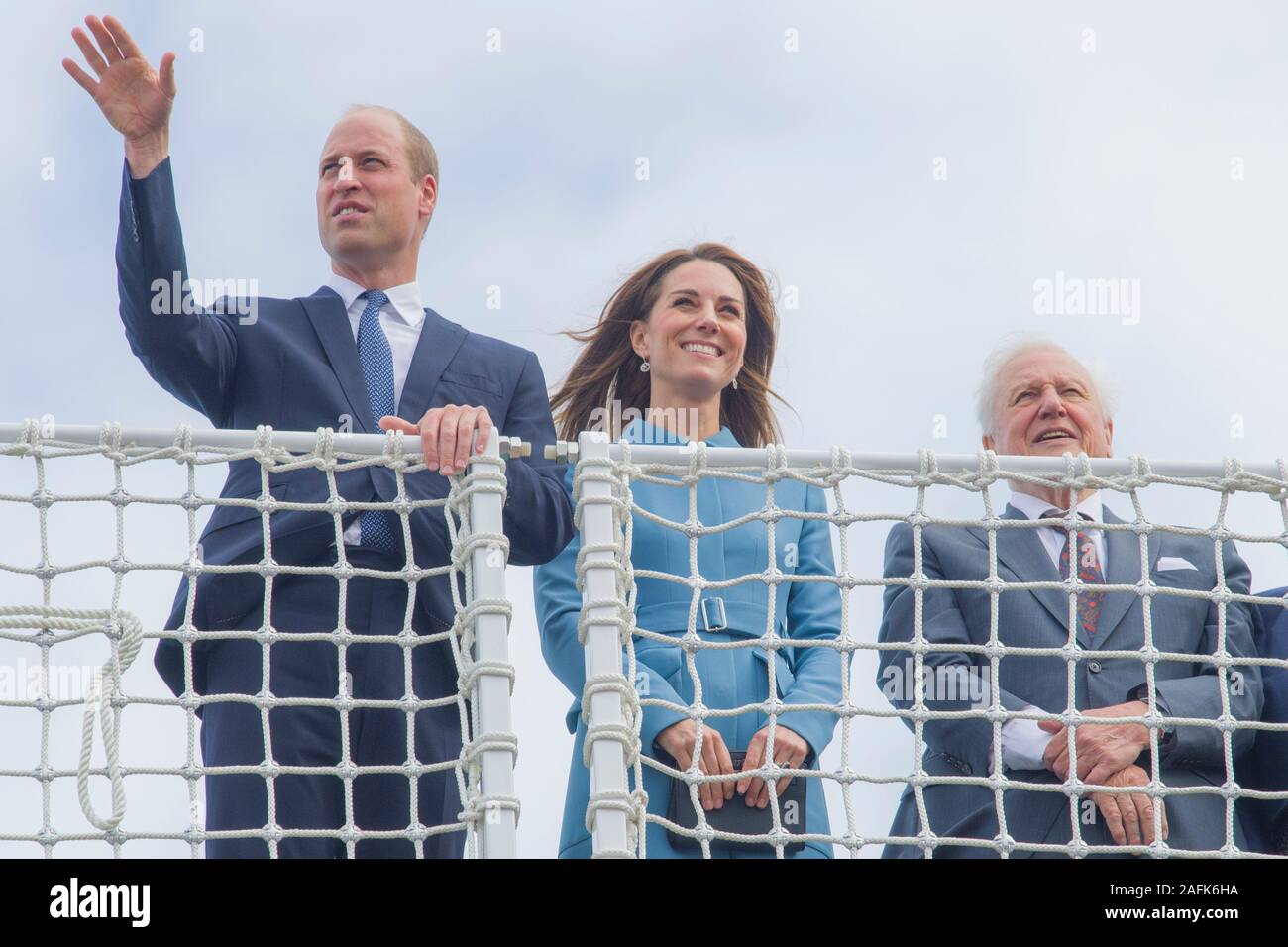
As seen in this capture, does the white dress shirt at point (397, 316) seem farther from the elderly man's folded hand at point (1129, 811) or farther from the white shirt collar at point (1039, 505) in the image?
the elderly man's folded hand at point (1129, 811)

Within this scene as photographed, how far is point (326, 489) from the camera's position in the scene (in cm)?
410

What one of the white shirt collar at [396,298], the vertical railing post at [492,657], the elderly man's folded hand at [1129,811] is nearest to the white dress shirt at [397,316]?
the white shirt collar at [396,298]

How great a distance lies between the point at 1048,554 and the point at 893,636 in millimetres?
439

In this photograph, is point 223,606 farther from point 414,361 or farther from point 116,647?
point 414,361

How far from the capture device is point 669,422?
186 inches

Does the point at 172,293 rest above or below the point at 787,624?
above

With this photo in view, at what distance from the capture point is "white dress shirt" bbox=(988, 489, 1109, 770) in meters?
4.14

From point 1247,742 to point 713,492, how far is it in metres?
1.16

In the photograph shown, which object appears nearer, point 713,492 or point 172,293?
point 172,293

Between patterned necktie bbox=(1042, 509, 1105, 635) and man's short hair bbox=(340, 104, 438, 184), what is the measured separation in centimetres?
152

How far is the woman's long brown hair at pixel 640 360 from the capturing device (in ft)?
16.9
